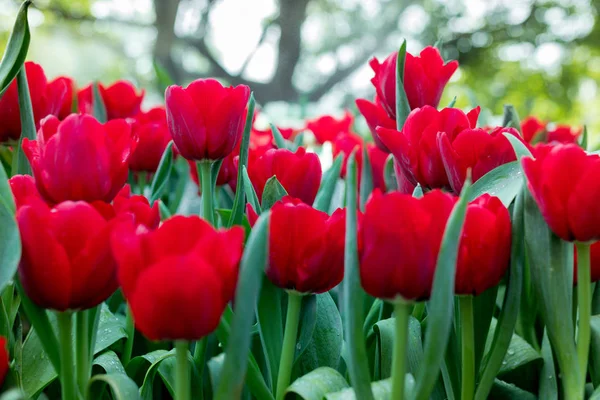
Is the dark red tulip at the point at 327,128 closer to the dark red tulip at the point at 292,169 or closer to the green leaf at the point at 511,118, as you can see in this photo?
the green leaf at the point at 511,118

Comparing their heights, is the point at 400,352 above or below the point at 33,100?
below

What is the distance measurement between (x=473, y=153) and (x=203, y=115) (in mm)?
196

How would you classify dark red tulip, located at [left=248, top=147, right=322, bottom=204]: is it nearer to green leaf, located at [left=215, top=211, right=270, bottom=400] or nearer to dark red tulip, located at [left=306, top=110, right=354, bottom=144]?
green leaf, located at [left=215, top=211, right=270, bottom=400]

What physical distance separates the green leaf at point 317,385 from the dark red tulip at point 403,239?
0.07 metres

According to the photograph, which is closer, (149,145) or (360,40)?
(149,145)

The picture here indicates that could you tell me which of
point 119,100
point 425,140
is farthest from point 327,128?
point 425,140

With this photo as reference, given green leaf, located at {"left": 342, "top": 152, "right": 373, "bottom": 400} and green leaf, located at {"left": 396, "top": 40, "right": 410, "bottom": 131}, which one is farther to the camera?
green leaf, located at {"left": 396, "top": 40, "right": 410, "bottom": 131}

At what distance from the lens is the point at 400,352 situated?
0.33 metres

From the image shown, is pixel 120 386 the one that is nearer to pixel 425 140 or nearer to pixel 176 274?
pixel 176 274

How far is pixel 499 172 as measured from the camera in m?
0.41

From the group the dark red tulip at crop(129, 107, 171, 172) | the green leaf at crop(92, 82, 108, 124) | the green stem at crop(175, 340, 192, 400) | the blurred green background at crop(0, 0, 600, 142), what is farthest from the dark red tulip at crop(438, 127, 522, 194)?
the blurred green background at crop(0, 0, 600, 142)

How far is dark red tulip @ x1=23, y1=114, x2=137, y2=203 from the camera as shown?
382 millimetres

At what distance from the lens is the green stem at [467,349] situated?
14.8 inches

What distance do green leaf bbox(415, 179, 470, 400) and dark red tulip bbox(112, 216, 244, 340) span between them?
0.32ft
